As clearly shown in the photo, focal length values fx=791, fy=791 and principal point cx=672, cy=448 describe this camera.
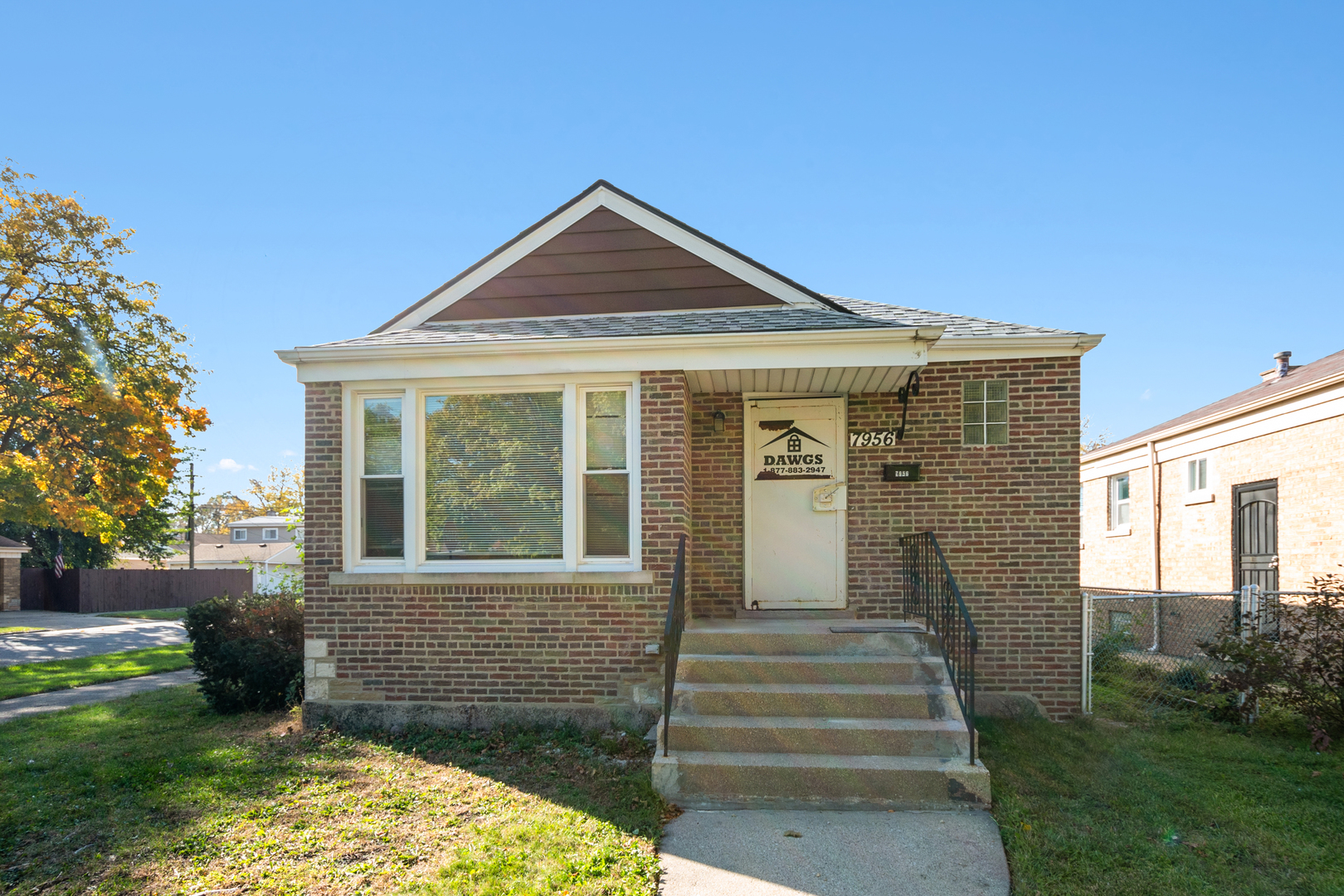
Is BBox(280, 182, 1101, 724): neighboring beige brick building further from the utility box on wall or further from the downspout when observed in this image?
the downspout

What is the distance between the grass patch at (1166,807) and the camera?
4.06 metres

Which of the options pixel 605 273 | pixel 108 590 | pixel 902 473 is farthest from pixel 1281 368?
pixel 108 590

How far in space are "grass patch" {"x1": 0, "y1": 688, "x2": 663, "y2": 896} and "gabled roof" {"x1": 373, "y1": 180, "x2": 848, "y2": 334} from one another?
13.4ft

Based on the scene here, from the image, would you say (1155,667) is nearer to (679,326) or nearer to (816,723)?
(816,723)

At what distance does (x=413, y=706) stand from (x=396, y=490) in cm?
184

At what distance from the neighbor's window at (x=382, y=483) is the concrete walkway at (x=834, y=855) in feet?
11.8

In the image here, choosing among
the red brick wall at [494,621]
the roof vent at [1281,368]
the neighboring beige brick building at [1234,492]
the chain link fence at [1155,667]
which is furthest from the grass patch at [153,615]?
the roof vent at [1281,368]

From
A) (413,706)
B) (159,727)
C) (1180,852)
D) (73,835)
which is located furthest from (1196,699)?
(159,727)

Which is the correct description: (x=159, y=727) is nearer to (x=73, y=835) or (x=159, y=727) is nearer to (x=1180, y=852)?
(x=73, y=835)

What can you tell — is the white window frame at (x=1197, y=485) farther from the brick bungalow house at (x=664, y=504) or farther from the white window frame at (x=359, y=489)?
the white window frame at (x=359, y=489)

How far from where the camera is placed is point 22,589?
2906cm

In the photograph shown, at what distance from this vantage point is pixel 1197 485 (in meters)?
12.6

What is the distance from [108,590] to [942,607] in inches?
1285

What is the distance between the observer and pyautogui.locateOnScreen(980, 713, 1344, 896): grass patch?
13.3 feet
